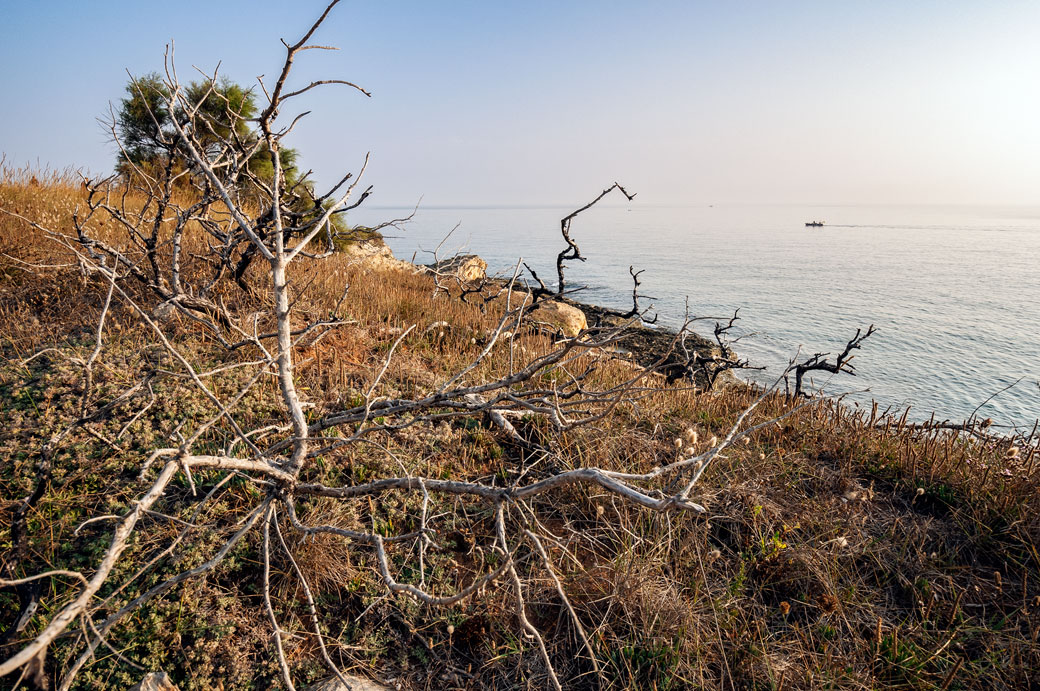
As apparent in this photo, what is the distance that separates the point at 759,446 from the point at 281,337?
4.10 m

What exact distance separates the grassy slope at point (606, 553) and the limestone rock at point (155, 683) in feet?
0.40

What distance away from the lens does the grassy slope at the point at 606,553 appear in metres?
2.71

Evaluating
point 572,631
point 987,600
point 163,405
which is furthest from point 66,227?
point 987,600

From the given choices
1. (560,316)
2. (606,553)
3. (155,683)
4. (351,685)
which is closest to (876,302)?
(560,316)

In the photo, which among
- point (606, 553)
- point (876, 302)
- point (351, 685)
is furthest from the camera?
point (876, 302)

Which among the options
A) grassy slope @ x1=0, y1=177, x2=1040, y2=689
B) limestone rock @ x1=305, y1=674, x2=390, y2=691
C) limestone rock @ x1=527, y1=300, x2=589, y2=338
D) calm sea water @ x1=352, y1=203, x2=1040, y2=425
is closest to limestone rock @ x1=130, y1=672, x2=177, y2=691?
grassy slope @ x1=0, y1=177, x2=1040, y2=689

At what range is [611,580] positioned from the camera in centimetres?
308

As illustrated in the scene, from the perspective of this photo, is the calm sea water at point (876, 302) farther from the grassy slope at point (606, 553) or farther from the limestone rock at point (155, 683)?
the limestone rock at point (155, 683)

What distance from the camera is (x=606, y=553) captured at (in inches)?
136

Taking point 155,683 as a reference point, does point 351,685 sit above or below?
below

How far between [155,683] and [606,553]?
8.48 feet

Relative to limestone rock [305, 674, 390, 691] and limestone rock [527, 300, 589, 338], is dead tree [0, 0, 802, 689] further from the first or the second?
limestone rock [527, 300, 589, 338]

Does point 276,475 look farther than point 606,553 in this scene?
No

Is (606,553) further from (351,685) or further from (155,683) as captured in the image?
(155,683)
